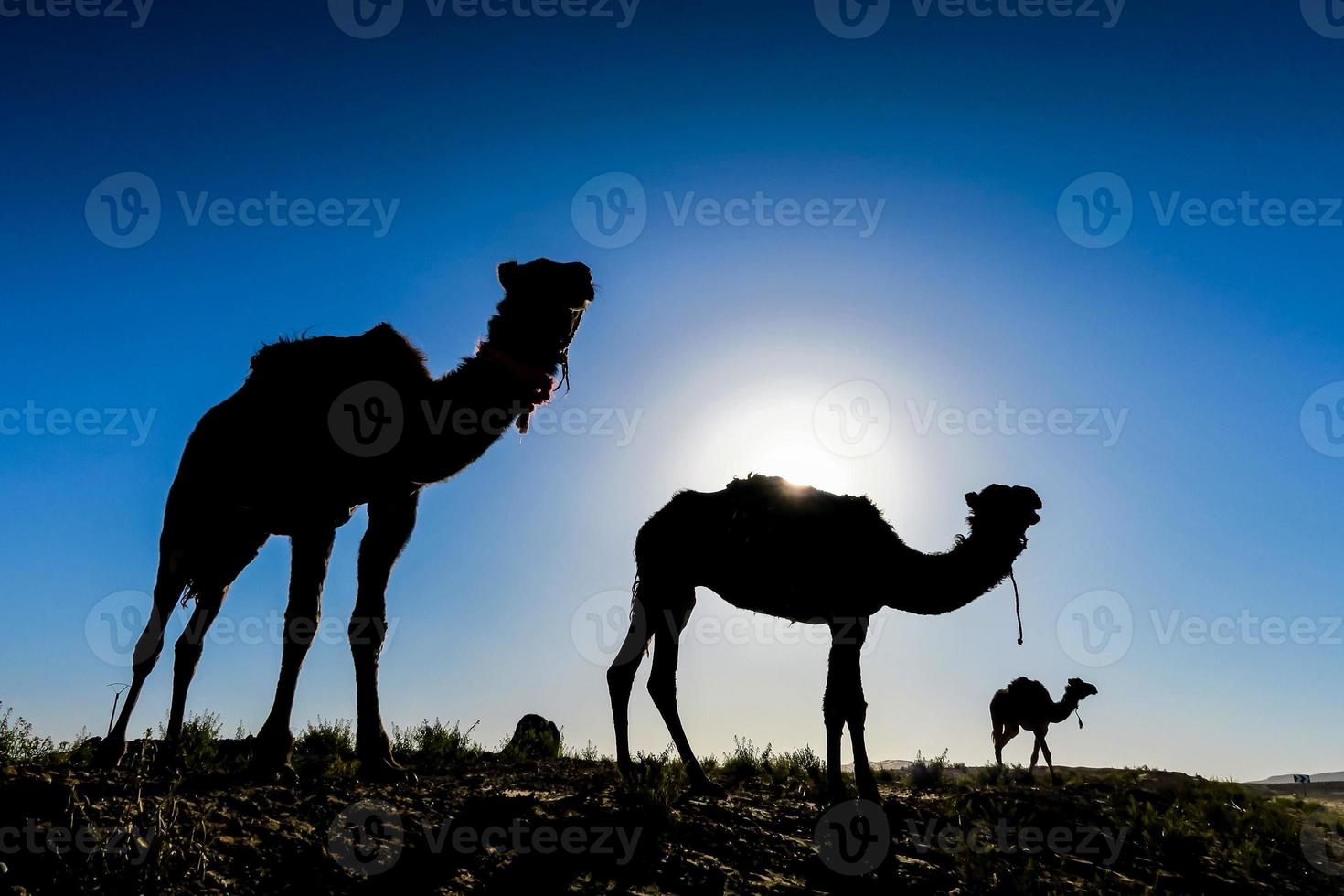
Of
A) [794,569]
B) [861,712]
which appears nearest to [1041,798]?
[861,712]

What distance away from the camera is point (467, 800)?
19.4ft

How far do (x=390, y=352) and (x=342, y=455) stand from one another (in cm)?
120

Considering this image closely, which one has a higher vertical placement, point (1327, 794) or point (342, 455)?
point (342, 455)

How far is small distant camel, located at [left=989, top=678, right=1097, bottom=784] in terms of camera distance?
1698 centimetres

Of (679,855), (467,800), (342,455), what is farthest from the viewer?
(342,455)

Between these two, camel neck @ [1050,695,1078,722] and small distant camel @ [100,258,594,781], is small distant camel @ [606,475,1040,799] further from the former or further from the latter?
camel neck @ [1050,695,1078,722]

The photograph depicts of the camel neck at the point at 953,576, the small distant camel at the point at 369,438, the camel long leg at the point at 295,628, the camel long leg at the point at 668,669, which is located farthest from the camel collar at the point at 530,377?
the camel neck at the point at 953,576

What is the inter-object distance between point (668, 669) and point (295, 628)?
442cm

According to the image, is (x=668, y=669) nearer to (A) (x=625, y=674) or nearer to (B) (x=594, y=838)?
(A) (x=625, y=674)

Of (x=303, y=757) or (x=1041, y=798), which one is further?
(x=1041, y=798)

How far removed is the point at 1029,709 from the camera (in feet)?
55.9

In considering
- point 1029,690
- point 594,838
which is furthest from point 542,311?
point 1029,690

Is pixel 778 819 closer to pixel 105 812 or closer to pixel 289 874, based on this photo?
pixel 289 874

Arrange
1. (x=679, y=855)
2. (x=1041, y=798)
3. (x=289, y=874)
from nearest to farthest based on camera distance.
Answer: (x=289, y=874) < (x=679, y=855) < (x=1041, y=798)
